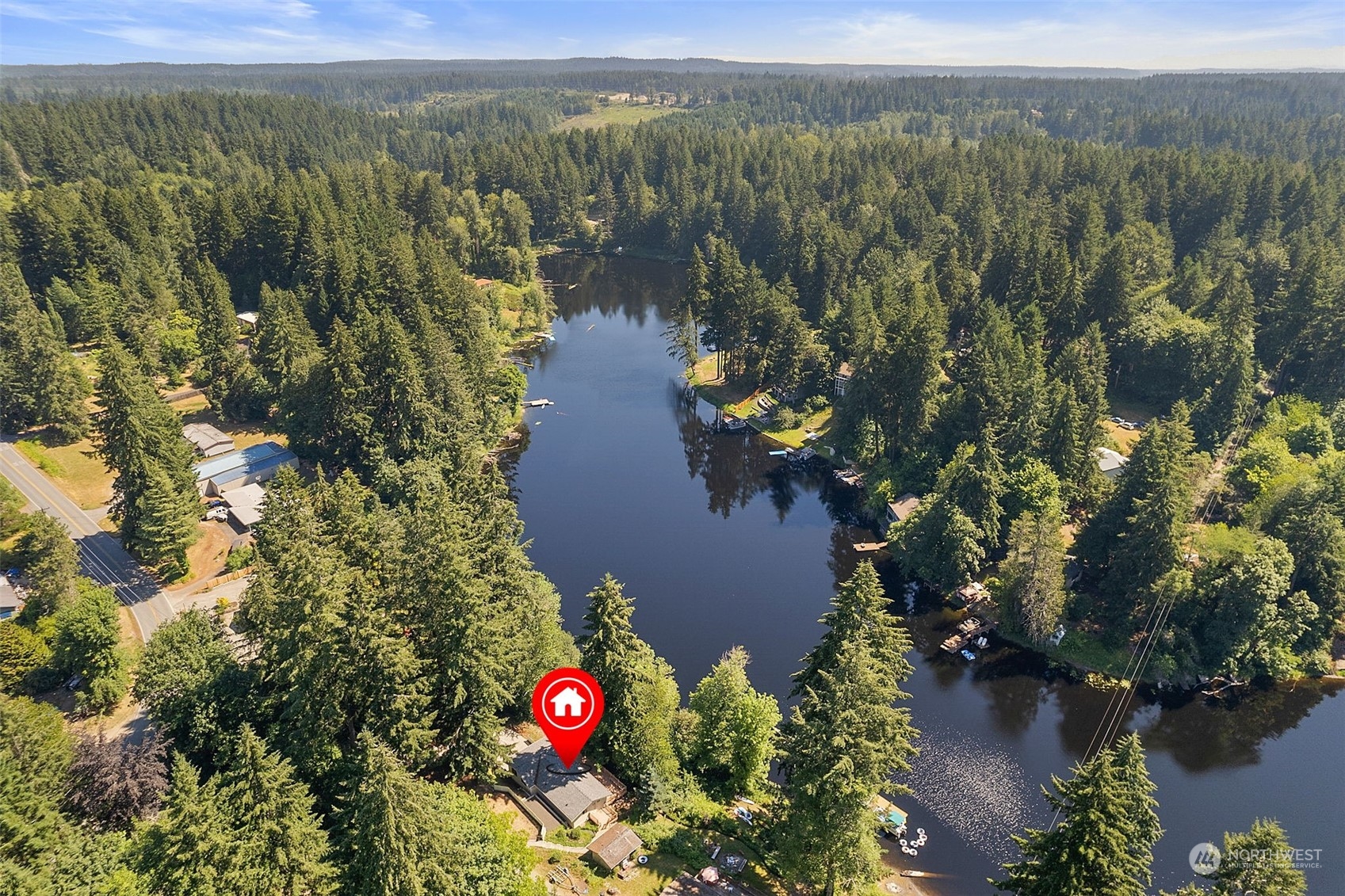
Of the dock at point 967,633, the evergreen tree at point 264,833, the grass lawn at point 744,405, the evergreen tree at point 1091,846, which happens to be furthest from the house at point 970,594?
the evergreen tree at point 264,833

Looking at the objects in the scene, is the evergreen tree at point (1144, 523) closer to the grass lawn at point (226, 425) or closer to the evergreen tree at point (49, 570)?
the evergreen tree at point (49, 570)

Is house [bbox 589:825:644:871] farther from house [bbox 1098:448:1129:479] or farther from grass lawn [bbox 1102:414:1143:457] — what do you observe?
grass lawn [bbox 1102:414:1143:457]

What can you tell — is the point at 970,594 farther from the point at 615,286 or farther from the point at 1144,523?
the point at 615,286

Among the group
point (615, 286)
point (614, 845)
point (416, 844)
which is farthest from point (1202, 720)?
point (615, 286)

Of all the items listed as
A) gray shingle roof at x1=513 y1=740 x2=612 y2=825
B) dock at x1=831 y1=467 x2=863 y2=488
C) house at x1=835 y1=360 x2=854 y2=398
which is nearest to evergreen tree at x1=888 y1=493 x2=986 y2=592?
dock at x1=831 y1=467 x2=863 y2=488

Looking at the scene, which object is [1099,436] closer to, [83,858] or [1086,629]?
[1086,629]
